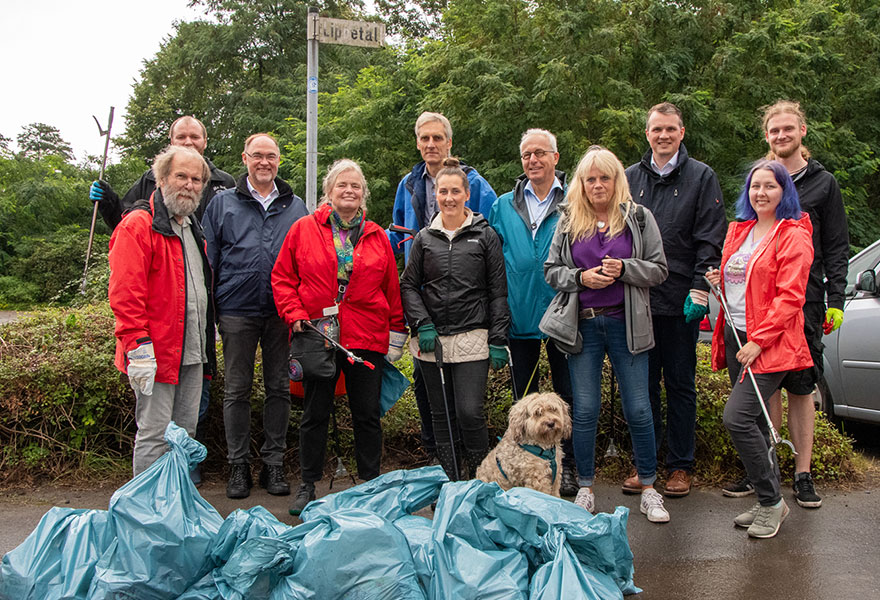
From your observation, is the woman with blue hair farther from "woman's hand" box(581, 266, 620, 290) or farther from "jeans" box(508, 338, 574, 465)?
"jeans" box(508, 338, 574, 465)

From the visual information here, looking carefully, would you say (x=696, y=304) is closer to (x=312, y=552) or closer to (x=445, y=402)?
(x=445, y=402)

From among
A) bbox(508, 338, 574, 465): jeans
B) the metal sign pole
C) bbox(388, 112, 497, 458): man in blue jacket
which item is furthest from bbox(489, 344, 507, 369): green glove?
the metal sign pole

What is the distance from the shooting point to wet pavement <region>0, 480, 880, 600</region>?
3498 mm

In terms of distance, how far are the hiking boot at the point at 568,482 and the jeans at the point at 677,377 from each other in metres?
0.62

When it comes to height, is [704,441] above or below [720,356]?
below

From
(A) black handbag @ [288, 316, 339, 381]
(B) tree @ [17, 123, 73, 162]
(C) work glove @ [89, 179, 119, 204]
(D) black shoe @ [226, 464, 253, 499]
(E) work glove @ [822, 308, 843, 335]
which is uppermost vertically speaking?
(B) tree @ [17, 123, 73, 162]

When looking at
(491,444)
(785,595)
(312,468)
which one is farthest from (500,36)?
(785,595)

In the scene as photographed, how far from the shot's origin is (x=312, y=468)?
177 inches

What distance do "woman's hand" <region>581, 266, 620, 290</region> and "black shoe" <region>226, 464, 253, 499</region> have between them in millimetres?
2563

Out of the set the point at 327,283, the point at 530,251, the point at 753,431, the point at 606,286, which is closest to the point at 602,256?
the point at 606,286

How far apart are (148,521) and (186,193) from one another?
1793mm

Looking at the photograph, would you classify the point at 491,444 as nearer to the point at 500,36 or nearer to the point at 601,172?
the point at 601,172

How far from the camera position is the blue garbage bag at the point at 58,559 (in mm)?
2955

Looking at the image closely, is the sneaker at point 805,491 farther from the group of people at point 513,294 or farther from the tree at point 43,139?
the tree at point 43,139
